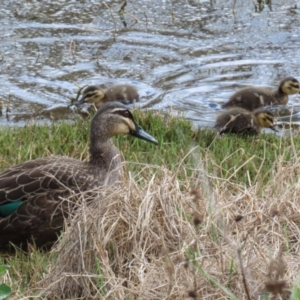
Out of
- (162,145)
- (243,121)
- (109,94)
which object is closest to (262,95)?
(243,121)

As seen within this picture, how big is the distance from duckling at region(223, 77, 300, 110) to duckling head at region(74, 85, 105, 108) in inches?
38.6

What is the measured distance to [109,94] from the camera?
7344 mm

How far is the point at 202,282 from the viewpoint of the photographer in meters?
3.46

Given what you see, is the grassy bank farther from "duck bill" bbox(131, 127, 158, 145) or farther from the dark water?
the dark water

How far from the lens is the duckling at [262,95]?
A: 7.18m

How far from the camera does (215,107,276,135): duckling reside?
6.35m

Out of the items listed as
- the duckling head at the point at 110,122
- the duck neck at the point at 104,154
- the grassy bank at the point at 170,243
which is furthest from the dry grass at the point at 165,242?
the duckling head at the point at 110,122

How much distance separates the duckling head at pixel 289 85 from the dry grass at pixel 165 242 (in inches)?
127

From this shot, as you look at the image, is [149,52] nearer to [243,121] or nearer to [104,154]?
[243,121]

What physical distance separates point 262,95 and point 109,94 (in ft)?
3.96

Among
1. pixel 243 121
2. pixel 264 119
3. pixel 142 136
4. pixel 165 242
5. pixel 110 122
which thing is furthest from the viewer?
pixel 264 119

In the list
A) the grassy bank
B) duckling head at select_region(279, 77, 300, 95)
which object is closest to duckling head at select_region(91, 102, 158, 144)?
the grassy bank

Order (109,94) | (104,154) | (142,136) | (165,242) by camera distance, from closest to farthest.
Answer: (165,242), (104,154), (142,136), (109,94)

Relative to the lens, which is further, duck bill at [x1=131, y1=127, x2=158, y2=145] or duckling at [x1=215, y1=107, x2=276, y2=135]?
duckling at [x1=215, y1=107, x2=276, y2=135]
